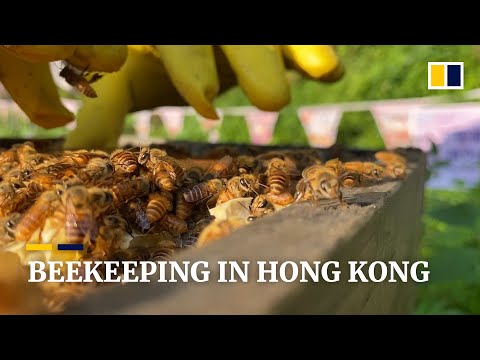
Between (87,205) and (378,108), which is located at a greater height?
(87,205)

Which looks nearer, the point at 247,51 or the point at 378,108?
the point at 247,51

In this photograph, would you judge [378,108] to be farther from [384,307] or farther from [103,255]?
[103,255]

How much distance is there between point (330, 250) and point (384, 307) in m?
0.53

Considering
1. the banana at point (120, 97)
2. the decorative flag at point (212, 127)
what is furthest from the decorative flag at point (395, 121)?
the banana at point (120, 97)

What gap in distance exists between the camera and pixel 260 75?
73.5 inches

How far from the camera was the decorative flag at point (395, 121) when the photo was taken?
4.71 meters

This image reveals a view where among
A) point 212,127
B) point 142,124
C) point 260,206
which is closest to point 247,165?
point 260,206

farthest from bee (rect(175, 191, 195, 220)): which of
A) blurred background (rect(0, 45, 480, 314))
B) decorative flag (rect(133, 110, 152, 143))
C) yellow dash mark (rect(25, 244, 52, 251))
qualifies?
decorative flag (rect(133, 110, 152, 143))

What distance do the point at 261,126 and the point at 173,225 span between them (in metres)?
5.59

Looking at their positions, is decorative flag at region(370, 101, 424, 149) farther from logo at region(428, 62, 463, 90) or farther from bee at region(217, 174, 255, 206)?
bee at region(217, 174, 255, 206)

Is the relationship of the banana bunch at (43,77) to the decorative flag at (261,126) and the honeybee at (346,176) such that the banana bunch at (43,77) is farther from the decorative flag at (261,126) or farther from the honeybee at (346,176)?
the decorative flag at (261,126)

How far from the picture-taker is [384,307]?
1104mm

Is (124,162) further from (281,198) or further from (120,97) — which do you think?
(120,97)

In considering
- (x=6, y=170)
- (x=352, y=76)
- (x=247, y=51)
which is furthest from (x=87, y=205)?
(x=352, y=76)
